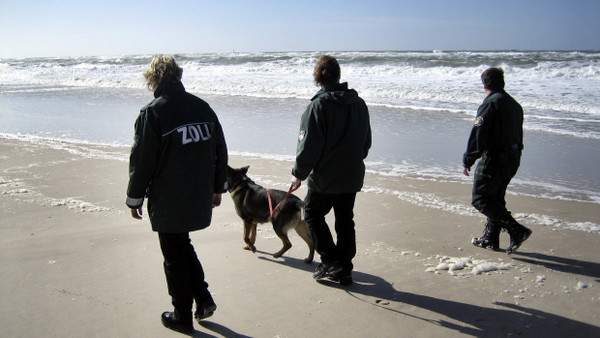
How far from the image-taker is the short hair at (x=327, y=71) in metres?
3.47

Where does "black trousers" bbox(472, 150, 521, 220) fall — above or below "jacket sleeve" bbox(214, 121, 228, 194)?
below

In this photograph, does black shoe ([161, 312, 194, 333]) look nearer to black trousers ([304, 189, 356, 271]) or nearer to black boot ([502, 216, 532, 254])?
black trousers ([304, 189, 356, 271])

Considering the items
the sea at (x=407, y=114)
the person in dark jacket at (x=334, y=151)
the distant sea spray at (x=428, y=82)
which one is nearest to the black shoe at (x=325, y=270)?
the person in dark jacket at (x=334, y=151)

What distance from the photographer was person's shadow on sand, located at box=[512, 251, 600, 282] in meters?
4.03

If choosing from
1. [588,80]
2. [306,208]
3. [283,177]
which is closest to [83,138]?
[283,177]

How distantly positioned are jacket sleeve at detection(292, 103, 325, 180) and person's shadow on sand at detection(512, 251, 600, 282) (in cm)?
231

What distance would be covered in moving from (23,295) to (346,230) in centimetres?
248

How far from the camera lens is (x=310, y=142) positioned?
11.1ft

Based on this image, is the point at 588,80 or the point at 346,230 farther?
the point at 588,80

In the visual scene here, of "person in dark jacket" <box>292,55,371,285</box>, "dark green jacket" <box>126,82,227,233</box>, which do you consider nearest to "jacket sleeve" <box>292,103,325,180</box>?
"person in dark jacket" <box>292,55,371,285</box>

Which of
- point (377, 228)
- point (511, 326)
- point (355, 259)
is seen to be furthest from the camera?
point (377, 228)

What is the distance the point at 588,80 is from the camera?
19.0m

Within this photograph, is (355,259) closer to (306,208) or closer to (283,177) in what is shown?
(306,208)

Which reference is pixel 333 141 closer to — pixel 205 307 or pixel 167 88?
pixel 167 88
